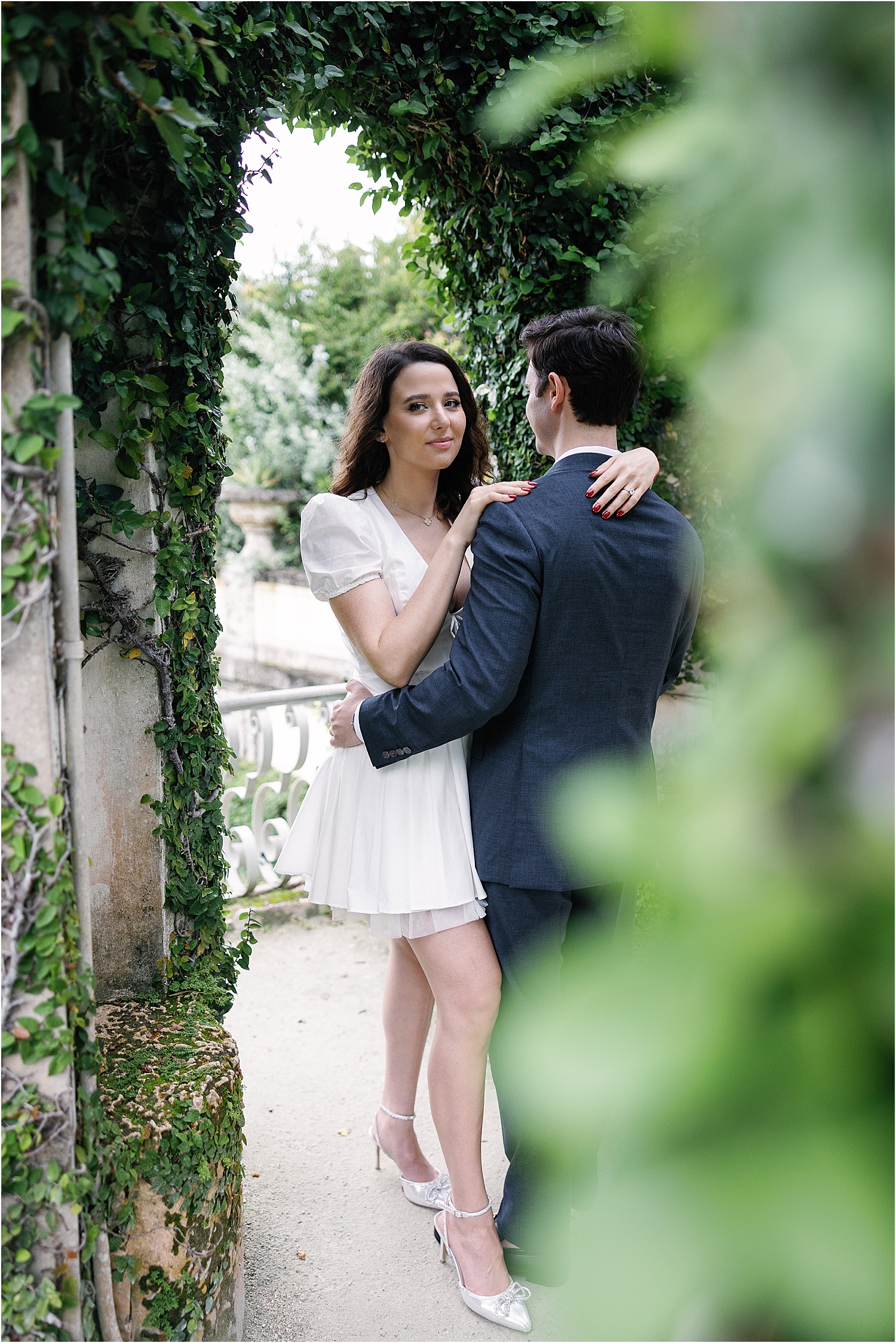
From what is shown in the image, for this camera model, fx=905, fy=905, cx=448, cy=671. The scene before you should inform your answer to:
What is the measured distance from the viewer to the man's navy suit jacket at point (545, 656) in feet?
6.06

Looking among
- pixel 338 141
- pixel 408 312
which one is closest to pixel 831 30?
pixel 338 141

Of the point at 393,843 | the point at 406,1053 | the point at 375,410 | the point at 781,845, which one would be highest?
the point at 375,410

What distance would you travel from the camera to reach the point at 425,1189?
2439 millimetres

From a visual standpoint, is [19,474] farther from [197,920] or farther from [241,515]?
[241,515]

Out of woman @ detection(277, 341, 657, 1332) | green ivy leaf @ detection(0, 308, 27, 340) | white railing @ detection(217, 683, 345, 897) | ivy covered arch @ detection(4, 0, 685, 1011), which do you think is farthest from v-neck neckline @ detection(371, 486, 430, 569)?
white railing @ detection(217, 683, 345, 897)

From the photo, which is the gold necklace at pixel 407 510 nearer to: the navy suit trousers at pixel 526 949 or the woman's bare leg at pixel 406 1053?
the navy suit trousers at pixel 526 949

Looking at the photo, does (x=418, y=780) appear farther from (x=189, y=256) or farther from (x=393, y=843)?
(x=189, y=256)

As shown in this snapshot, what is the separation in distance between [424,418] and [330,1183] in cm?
211

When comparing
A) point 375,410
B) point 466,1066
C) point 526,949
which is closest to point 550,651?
point 526,949

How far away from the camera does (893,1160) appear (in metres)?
0.45

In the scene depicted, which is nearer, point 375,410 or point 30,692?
point 30,692

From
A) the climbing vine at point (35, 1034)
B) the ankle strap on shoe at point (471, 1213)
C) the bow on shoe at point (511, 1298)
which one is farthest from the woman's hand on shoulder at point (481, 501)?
the bow on shoe at point (511, 1298)

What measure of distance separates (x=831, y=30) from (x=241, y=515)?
1113 centimetres

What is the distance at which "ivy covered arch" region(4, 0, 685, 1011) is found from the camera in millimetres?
1284
